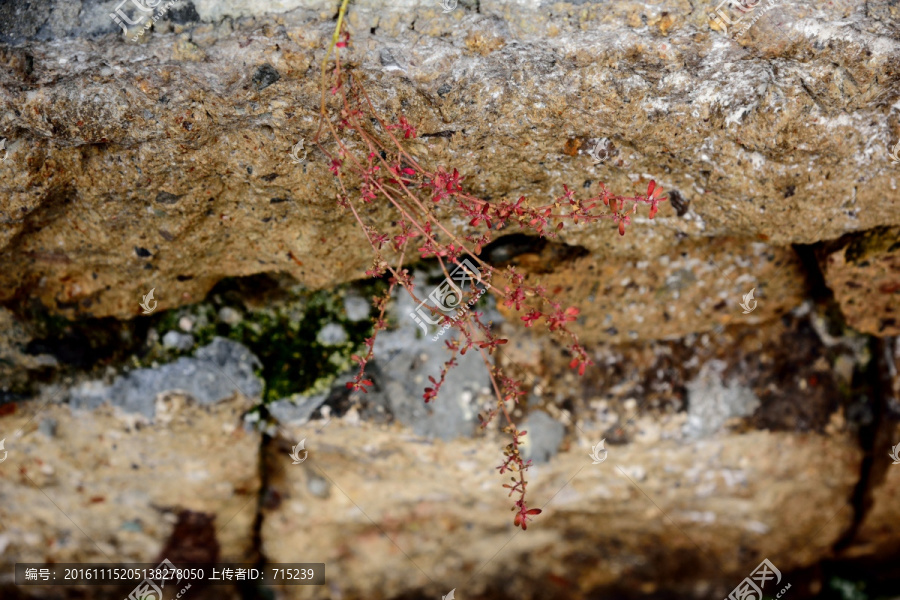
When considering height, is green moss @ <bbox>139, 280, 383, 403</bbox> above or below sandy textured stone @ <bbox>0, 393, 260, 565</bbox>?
above

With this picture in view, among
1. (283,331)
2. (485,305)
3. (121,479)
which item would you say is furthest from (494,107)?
(121,479)

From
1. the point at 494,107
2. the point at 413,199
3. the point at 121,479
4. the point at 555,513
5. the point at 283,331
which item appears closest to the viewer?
the point at 413,199

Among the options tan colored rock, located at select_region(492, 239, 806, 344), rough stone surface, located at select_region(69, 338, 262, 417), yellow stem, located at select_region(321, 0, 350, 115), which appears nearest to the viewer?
yellow stem, located at select_region(321, 0, 350, 115)

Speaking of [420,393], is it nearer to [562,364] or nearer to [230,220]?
[562,364]

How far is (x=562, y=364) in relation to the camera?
3.19 metres

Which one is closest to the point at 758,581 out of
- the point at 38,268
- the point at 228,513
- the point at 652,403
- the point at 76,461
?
the point at 652,403

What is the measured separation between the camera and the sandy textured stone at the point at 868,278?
269 cm

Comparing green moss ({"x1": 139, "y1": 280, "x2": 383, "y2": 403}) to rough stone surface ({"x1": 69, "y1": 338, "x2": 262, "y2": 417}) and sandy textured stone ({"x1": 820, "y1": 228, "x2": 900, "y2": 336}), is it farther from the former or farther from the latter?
sandy textured stone ({"x1": 820, "y1": 228, "x2": 900, "y2": 336})

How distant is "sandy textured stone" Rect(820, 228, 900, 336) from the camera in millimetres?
2689

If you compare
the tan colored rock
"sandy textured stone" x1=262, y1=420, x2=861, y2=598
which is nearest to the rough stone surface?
"sandy textured stone" x1=262, y1=420, x2=861, y2=598

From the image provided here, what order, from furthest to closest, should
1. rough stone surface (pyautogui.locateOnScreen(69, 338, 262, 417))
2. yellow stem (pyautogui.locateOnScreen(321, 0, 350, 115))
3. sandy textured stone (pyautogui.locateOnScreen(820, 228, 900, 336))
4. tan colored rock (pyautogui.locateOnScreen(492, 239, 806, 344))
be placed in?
rough stone surface (pyautogui.locateOnScreen(69, 338, 262, 417)), tan colored rock (pyautogui.locateOnScreen(492, 239, 806, 344)), sandy textured stone (pyautogui.locateOnScreen(820, 228, 900, 336)), yellow stem (pyautogui.locateOnScreen(321, 0, 350, 115))

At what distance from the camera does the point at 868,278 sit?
2.79m

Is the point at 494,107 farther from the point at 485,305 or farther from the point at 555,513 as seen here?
the point at 555,513

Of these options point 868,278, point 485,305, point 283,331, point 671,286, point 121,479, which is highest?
point 868,278
